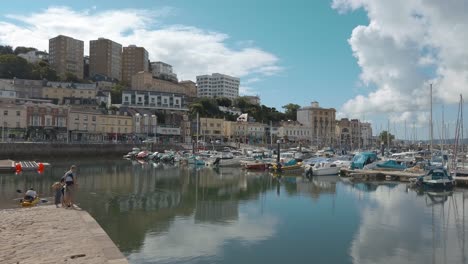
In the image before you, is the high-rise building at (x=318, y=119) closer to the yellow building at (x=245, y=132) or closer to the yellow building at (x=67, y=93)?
the yellow building at (x=245, y=132)

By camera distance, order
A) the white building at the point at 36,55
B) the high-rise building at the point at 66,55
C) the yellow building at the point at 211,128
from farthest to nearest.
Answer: the high-rise building at the point at 66,55 < the white building at the point at 36,55 < the yellow building at the point at 211,128

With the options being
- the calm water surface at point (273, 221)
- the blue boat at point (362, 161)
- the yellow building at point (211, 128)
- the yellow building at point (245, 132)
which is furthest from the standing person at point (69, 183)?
the yellow building at point (245, 132)

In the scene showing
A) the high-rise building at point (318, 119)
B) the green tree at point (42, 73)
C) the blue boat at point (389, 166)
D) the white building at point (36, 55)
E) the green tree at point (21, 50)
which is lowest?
the blue boat at point (389, 166)

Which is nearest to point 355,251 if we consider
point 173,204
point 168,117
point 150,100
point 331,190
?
point 173,204

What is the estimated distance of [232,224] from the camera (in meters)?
21.6

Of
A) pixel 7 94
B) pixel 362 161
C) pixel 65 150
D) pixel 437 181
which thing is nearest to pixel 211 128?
pixel 65 150

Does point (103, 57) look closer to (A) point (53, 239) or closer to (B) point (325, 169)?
A: (B) point (325, 169)

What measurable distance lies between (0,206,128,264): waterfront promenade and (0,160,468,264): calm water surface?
199 cm

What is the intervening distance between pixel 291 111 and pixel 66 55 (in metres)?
90.6

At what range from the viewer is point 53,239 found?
46.4ft

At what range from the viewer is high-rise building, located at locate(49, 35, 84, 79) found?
15850 cm

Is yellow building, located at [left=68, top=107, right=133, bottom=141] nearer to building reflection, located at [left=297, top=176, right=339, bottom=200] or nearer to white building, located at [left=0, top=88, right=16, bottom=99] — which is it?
white building, located at [left=0, top=88, right=16, bottom=99]

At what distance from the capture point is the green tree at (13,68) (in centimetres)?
12419

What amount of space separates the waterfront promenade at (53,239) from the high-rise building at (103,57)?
159m
